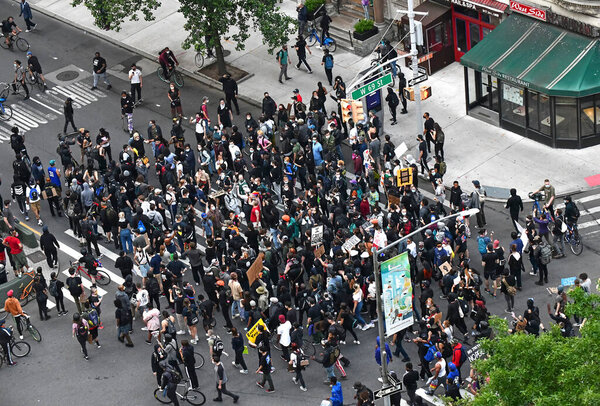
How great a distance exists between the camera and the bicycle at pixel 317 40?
4819cm

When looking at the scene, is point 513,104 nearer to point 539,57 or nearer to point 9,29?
point 539,57

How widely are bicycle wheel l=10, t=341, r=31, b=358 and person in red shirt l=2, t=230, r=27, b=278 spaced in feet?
11.9

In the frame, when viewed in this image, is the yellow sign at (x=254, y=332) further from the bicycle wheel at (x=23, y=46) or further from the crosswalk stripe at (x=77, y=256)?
the bicycle wheel at (x=23, y=46)

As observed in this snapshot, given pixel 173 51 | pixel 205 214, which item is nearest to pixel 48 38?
pixel 173 51

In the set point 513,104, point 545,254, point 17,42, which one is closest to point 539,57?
point 513,104

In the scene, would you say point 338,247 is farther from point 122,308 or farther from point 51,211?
point 51,211

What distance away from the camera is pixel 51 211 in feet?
133

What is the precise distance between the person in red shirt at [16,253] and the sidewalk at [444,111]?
12620mm

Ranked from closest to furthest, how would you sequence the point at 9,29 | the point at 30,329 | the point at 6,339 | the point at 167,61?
the point at 6,339, the point at 30,329, the point at 167,61, the point at 9,29

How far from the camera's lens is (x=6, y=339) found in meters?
33.3

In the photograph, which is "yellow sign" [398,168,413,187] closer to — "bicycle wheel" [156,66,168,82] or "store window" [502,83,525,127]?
"store window" [502,83,525,127]

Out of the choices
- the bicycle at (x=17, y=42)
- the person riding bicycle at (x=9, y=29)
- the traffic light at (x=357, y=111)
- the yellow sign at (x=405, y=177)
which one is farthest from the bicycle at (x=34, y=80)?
the yellow sign at (x=405, y=177)

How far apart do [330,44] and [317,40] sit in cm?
70

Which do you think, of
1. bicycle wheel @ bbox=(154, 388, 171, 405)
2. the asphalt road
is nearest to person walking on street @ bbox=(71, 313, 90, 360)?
the asphalt road
